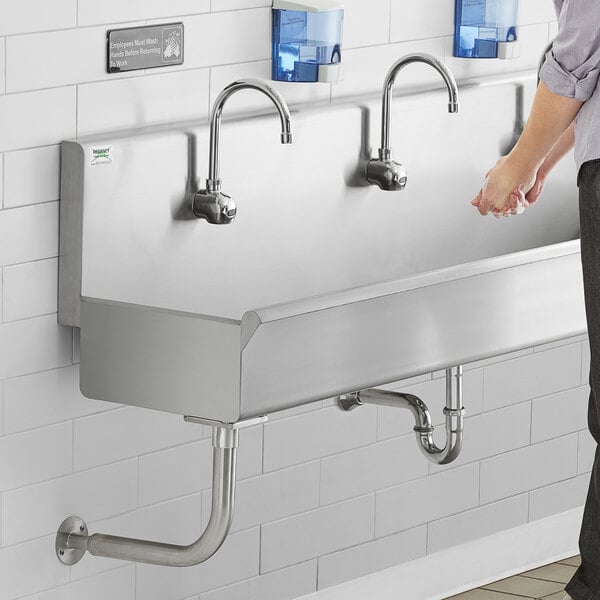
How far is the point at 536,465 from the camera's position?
3.70 m

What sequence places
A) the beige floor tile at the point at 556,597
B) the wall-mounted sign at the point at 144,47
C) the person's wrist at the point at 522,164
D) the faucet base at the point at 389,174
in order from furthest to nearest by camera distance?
the beige floor tile at the point at 556,597, the faucet base at the point at 389,174, the wall-mounted sign at the point at 144,47, the person's wrist at the point at 522,164

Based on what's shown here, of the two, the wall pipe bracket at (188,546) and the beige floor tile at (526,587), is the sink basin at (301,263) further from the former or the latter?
the beige floor tile at (526,587)

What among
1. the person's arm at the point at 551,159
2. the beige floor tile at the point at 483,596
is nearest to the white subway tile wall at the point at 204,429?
the beige floor tile at the point at 483,596

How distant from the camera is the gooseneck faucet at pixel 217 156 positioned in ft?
8.42

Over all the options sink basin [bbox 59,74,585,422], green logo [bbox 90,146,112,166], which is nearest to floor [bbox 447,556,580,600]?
sink basin [bbox 59,74,585,422]

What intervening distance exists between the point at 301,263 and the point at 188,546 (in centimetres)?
62

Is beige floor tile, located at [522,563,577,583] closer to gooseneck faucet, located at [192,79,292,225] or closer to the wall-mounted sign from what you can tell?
gooseneck faucet, located at [192,79,292,225]

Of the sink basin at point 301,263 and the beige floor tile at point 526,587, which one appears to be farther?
the beige floor tile at point 526,587

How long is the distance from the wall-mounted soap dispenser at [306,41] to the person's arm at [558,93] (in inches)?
18.6

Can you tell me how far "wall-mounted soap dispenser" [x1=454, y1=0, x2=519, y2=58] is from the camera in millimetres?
3254

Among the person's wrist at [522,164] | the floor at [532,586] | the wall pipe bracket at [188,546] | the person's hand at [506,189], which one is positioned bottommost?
the floor at [532,586]

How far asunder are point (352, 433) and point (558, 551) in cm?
81

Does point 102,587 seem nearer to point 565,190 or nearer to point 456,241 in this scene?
point 456,241

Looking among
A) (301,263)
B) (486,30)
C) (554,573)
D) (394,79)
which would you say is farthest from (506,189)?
(554,573)
